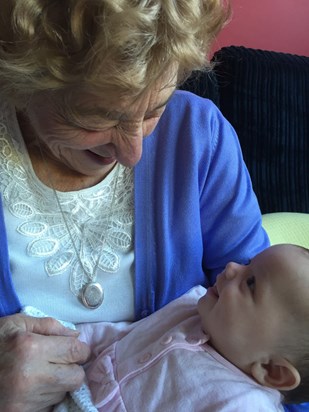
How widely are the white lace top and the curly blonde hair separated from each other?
249mm

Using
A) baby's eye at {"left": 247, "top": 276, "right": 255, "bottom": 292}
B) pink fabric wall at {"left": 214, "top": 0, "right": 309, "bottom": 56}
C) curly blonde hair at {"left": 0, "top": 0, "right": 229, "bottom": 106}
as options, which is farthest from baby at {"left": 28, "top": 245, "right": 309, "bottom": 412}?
pink fabric wall at {"left": 214, "top": 0, "right": 309, "bottom": 56}

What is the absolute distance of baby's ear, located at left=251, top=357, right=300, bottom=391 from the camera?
1.11 meters

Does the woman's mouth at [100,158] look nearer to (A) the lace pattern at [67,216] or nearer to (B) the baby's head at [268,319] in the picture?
(A) the lace pattern at [67,216]

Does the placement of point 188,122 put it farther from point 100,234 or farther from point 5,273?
point 5,273

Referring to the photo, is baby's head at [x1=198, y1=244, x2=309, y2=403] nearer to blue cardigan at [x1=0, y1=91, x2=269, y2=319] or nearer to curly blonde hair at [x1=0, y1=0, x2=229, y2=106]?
blue cardigan at [x1=0, y1=91, x2=269, y2=319]

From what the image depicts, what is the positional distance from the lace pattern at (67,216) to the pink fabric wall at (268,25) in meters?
1.29

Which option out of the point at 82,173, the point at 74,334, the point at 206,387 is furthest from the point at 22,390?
the point at 82,173

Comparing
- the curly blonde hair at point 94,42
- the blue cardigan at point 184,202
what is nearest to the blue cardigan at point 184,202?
the blue cardigan at point 184,202

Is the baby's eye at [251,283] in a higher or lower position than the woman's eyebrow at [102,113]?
lower

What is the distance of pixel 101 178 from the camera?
1.28 meters

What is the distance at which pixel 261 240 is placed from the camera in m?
1.41

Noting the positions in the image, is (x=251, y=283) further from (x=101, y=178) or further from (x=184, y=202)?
(x=101, y=178)

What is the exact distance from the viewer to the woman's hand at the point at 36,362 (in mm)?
1091

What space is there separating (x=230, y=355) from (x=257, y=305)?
0.39 feet
